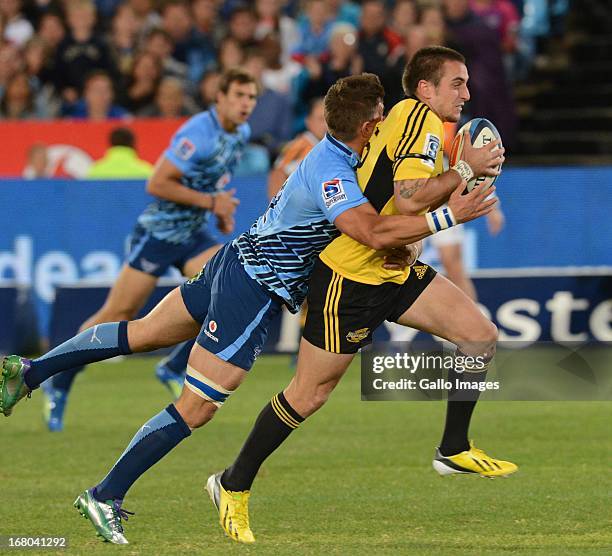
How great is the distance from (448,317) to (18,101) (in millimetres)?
11239

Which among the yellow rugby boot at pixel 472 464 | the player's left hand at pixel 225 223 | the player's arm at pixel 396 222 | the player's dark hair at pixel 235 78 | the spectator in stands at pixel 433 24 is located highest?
the player's dark hair at pixel 235 78

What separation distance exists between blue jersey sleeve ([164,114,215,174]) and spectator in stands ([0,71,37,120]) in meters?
7.22

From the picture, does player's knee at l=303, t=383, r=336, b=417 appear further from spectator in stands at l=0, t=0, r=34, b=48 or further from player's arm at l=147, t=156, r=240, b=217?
spectator in stands at l=0, t=0, r=34, b=48

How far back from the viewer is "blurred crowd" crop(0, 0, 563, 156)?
1694cm

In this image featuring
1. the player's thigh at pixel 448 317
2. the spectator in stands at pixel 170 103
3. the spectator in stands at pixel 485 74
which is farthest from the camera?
the spectator in stands at pixel 170 103

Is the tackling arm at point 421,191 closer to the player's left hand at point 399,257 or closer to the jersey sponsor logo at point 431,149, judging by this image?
the jersey sponsor logo at point 431,149

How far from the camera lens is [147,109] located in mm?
17906

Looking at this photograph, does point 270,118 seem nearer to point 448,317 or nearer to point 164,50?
point 164,50

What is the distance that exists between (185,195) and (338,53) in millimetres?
5883

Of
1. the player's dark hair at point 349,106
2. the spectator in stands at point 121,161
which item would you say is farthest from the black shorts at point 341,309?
the spectator in stands at point 121,161

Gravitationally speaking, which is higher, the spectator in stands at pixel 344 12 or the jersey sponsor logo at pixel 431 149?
the jersey sponsor logo at pixel 431 149

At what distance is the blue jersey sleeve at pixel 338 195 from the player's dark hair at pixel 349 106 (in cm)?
24

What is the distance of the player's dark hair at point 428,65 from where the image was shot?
738 cm

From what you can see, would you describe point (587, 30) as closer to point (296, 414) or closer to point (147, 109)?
point (147, 109)
